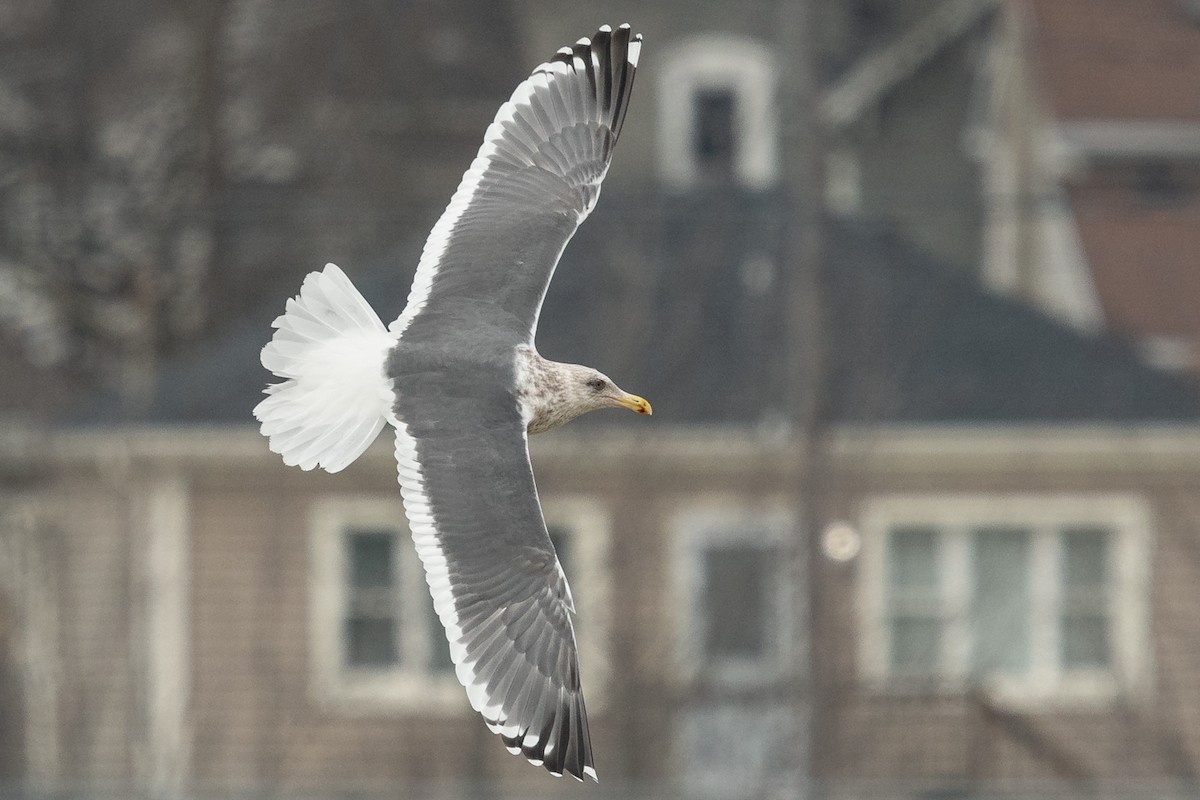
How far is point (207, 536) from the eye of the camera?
39.0ft

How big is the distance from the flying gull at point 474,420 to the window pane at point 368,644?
708 cm

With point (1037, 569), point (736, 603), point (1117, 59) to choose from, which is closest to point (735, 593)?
point (736, 603)

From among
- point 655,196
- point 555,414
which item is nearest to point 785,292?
point 655,196

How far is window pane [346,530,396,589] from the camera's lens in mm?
11922

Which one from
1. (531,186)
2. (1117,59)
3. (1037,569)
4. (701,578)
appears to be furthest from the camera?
(1117,59)

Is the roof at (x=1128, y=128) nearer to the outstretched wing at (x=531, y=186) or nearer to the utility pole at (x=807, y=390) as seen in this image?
the utility pole at (x=807, y=390)

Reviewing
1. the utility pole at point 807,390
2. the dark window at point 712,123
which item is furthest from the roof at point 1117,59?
the utility pole at point 807,390

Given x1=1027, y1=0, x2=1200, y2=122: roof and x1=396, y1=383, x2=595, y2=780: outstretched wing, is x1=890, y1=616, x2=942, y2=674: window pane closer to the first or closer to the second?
x1=1027, y1=0, x2=1200, y2=122: roof

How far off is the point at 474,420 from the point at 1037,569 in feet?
25.6

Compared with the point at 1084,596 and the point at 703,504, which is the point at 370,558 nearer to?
the point at 703,504

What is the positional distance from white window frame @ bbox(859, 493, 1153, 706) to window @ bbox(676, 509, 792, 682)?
0.55 m

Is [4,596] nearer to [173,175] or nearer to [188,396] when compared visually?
[188,396]

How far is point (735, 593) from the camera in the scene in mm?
10969

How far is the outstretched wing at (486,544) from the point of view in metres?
4.53
